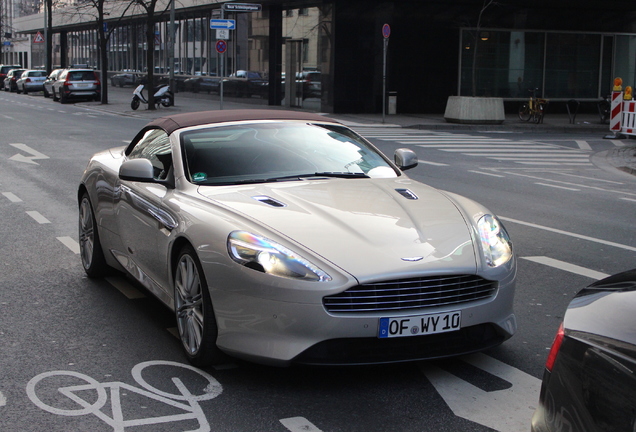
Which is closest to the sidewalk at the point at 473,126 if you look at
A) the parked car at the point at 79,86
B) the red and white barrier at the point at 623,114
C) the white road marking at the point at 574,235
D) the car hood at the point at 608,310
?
the red and white barrier at the point at 623,114

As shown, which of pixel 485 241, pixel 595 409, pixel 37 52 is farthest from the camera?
pixel 37 52

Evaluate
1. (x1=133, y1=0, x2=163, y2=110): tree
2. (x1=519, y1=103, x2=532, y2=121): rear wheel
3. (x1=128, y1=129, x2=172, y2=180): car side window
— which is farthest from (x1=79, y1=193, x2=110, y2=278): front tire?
(x1=133, y1=0, x2=163, y2=110): tree

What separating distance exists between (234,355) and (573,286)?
336 cm

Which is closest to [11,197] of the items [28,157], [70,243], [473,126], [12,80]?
[70,243]

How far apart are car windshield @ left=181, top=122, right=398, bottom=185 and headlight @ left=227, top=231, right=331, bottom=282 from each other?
107 cm

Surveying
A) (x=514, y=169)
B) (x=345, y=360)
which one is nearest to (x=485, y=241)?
(x=345, y=360)

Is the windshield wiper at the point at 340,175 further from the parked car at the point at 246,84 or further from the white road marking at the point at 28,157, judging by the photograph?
the parked car at the point at 246,84

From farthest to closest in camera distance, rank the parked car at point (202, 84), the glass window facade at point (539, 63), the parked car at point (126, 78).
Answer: the parked car at point (126, 78) → the parked car at point (202, 84) → the glass window facade at point (539, 63)

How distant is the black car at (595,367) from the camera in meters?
2.19

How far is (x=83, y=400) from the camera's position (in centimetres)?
425

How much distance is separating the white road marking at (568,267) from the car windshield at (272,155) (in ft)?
7.26

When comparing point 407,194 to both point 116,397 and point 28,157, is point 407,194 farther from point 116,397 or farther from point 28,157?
point 28,157

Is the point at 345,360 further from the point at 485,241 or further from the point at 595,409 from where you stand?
the point at 595,409

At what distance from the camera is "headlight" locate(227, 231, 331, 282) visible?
4172 millimetres
